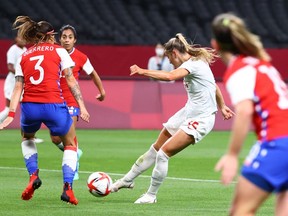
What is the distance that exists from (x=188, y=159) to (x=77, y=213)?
766cm

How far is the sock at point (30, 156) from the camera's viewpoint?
11.1 m

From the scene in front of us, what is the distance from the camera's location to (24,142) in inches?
448

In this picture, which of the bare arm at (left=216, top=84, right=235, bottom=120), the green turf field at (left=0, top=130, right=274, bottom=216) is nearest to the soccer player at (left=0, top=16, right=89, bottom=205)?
the green turf field at (left=0, top=130, right=274, bottom=216)

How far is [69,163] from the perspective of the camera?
10.9m

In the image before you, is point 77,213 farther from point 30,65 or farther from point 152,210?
point 30,65

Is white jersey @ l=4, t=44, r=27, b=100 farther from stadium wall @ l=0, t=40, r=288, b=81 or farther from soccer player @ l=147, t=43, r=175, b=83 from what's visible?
stadium wall @ l=0, t=40, r=288, b=81

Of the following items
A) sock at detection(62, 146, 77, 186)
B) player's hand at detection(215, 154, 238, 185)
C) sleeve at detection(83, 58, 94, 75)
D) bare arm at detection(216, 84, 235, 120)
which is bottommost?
sock at detection(62, 146, 77, 186)

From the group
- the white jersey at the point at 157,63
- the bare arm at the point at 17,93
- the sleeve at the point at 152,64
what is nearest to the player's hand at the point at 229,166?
the bare arm at the point at 17,93

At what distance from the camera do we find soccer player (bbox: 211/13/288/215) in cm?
616

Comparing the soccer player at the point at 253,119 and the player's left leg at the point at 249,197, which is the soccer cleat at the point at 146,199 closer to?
the soccer player at the point at 253,119

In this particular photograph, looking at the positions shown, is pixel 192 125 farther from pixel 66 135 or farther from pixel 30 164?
pixel 30 164

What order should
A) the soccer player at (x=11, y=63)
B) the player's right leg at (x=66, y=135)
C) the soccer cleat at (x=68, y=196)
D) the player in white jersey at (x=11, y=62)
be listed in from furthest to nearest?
the player in white jersey at (x=11, y=62) → the soccer player at (x=11, y=63) → the player's right leg at (x=66, y=135) → the soccer cleat at (x=68, y=196)

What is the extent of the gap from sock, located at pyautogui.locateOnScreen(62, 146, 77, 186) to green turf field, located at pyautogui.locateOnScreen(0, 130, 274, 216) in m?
0.32

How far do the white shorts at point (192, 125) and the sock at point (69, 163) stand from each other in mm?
1243
